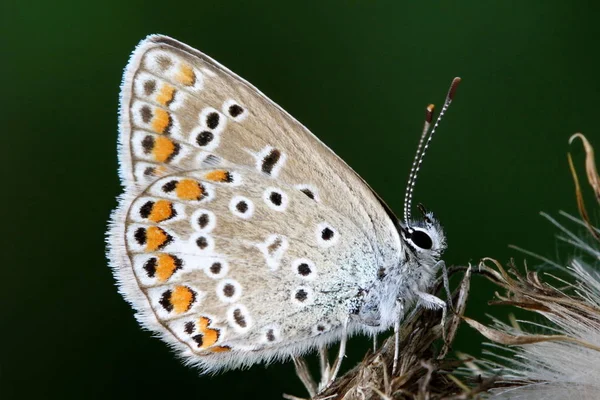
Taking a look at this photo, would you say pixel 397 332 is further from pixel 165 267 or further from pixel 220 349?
pixel 165 267

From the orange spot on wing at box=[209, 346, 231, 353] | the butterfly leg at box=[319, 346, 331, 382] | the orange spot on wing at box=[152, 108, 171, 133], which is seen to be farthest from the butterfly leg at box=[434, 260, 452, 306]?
the orange spot on wing at box=[152, 108, 171, 133]

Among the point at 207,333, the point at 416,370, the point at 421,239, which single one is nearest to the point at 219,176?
the point at 207,333

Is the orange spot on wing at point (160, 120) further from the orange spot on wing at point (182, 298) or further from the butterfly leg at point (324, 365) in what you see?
the butterfly leg at point (324, 365)

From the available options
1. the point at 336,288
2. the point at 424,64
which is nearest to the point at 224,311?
the point at 336,288

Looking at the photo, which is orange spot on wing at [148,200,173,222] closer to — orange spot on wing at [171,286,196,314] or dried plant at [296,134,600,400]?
orange spot on wing at [171,286,196,314]

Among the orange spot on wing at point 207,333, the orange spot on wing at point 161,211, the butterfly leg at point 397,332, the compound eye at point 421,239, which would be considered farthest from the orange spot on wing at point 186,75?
the butterfly leg at point 397,332

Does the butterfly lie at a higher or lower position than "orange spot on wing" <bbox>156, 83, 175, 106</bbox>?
lower
